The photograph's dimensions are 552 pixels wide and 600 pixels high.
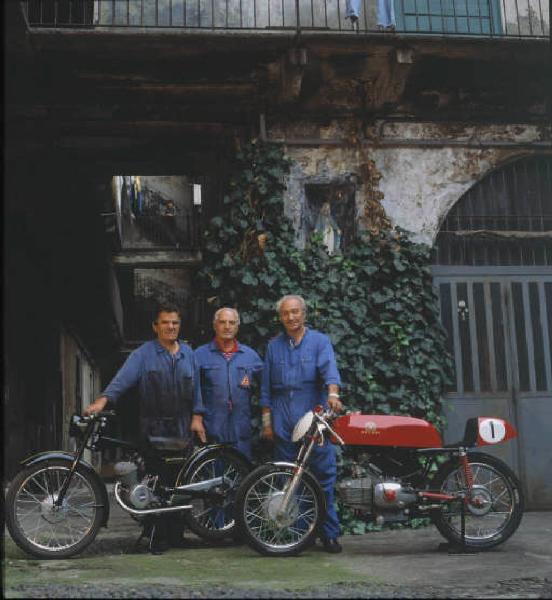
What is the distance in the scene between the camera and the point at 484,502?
660 centimetres

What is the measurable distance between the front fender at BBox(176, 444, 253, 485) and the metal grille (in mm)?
3573

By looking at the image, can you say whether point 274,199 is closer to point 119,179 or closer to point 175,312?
point 175,312

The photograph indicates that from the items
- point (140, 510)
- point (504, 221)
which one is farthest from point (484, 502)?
point (504, 221)

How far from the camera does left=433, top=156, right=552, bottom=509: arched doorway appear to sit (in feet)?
29.8

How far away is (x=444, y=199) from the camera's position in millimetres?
9305

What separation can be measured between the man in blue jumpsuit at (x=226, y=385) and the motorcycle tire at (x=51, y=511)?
123cm

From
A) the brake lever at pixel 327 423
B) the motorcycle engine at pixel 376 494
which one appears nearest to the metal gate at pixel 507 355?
the motorcycle engine at pixel 376 494

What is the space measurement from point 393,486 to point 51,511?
8.17 feet

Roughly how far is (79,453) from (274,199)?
12.1 feet

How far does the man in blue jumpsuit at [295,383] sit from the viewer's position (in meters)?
6.77

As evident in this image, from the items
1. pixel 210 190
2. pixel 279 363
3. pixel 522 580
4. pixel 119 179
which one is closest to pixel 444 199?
pixel 210 190

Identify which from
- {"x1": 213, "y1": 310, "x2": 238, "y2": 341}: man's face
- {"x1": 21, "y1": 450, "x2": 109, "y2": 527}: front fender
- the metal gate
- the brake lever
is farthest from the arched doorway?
{"x1": 21, "y1": 450, "x2": 109, "y2": 527}: front fender

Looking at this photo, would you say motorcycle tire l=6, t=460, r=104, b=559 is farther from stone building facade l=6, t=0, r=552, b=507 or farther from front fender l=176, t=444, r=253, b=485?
stone building facade l=6, t=0, r=552, b=507

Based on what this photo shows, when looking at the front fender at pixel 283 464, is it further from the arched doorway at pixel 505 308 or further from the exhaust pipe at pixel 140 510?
the arched doorway at pixel 505 308
